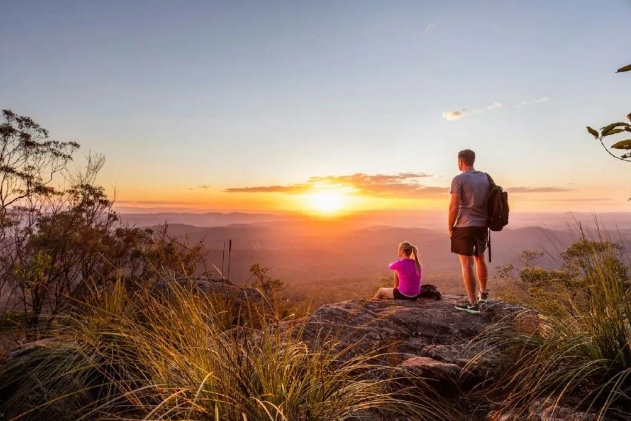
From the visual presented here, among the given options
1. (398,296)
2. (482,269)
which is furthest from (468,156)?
(398,296)

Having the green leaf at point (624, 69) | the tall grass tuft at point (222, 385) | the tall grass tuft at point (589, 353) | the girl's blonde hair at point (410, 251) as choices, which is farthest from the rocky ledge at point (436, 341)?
the green leaf at point (624, 69)

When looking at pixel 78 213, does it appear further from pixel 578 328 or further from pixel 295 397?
pixel 578 328

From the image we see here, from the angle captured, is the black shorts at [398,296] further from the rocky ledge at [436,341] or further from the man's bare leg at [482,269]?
the man's bare leg at [482,269]

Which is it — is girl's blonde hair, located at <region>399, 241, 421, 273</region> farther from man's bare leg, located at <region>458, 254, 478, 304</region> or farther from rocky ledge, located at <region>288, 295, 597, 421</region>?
man's bare leg, located at <region>458, 254, 478, 304</region>

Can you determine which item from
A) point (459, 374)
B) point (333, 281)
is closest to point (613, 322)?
point (459, 374)

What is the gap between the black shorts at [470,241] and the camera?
21.9ft

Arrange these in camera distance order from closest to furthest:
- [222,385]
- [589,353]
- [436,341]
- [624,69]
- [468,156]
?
[624,69] < [222,385] < [589,353] < [436,341] < [468,156]

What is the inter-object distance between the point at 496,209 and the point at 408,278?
2030mm

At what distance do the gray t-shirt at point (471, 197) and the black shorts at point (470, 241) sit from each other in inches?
3.3

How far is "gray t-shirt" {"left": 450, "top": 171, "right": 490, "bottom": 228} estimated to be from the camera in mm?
6703

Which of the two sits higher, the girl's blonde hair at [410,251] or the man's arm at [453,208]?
the man's arm at [453,208]

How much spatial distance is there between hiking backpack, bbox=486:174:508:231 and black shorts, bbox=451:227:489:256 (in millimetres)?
176

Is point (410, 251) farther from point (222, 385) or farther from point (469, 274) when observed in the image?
point (222, 385)

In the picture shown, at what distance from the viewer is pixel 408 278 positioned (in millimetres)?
7789
